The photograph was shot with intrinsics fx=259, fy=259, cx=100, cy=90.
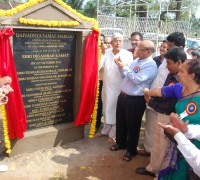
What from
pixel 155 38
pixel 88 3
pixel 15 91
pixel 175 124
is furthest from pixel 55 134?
pixel 88 3

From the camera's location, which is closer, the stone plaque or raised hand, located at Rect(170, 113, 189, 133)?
raised hand, located at Rect(170, 113, 189, 133)

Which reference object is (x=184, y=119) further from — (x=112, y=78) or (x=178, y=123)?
(x=112, y=78)

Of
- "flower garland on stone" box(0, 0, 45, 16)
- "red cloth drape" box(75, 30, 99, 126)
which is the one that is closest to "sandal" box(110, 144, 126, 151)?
"red cloth drape" box(75, 30, 99, 126)

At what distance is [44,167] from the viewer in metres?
3.69

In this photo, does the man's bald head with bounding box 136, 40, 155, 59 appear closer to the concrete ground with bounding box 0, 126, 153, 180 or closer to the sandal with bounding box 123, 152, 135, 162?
the sandal with bounding box 123, 152, 135, 162

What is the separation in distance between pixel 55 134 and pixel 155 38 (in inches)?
412

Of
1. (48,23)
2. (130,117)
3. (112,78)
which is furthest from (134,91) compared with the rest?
(48,23)

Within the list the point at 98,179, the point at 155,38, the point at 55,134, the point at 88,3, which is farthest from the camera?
the point at 88,3

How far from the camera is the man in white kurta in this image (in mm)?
4406

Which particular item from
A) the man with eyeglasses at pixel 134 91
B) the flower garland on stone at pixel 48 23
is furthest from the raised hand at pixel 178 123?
the flower garland on stone at pixel 48 23

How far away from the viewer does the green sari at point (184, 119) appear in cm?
234

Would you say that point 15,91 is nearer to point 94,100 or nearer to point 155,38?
point 94,100

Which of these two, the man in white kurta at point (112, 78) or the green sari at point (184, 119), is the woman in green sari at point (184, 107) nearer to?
the green sari at point (184, 119)

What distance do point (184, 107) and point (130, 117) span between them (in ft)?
5.00
